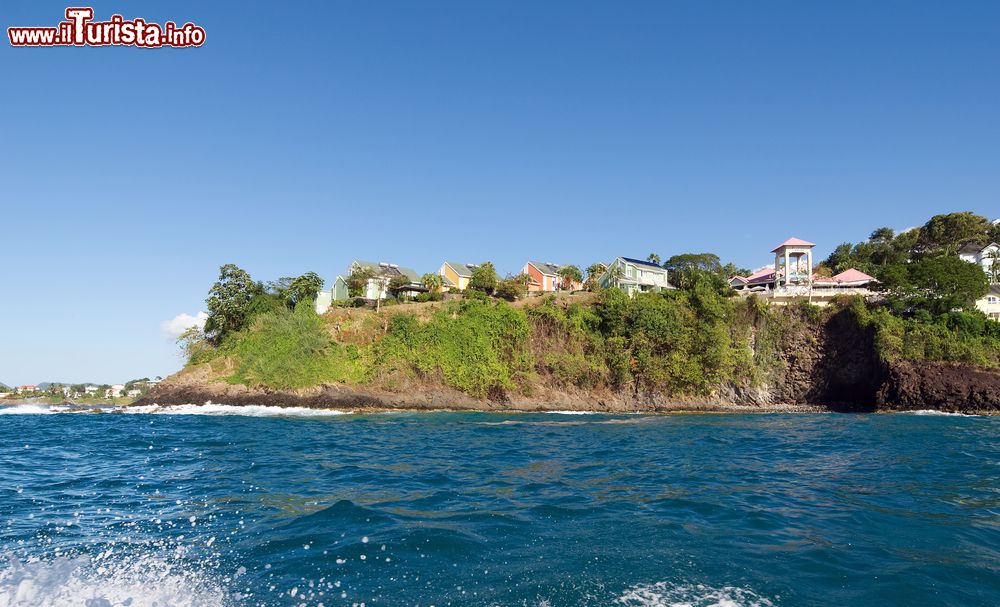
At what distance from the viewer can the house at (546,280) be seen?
243ft

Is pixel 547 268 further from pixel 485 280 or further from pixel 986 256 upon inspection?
pixel 986 256

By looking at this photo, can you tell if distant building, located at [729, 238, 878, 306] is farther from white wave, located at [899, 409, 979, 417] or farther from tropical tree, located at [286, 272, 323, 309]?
tropical tree, located at [286, 272, 323, 309]

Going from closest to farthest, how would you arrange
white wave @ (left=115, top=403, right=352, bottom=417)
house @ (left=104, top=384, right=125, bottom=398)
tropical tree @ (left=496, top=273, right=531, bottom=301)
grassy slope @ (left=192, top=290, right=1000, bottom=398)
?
white wave @ (left=115, top=403, right=352, bottom=417) < grassy slope @ (left=192, top=290, right=1000, bottom=398) < tropical tree @ (left=496, top=273, right=531, bottom=301) < house @ (left=104, top=384, right=125, bottom=398)

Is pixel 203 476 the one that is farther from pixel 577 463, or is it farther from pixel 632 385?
pixel 632 385

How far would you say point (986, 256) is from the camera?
71688 mm

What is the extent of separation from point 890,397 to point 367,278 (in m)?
54.3

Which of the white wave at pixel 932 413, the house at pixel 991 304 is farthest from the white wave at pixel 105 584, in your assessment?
the house at pixel 991 304

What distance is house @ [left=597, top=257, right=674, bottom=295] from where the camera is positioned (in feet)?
212

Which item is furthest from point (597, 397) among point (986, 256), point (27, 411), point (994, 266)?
point (986, 256)

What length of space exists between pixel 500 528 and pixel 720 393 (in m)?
45.0

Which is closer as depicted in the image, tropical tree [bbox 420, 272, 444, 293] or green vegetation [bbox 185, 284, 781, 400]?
green vegetation [bbox 185, 284, 781, 400]

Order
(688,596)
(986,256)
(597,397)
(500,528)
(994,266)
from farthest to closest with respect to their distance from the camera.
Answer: (986,256)
(994,266)
(597,397)
(500,528)
(688,596)

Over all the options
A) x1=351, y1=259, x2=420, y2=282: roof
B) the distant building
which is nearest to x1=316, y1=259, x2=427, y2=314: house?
x1=351, y1=259, x2=420, y2=282: roof

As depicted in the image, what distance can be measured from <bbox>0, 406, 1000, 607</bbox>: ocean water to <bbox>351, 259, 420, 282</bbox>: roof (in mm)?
51769
